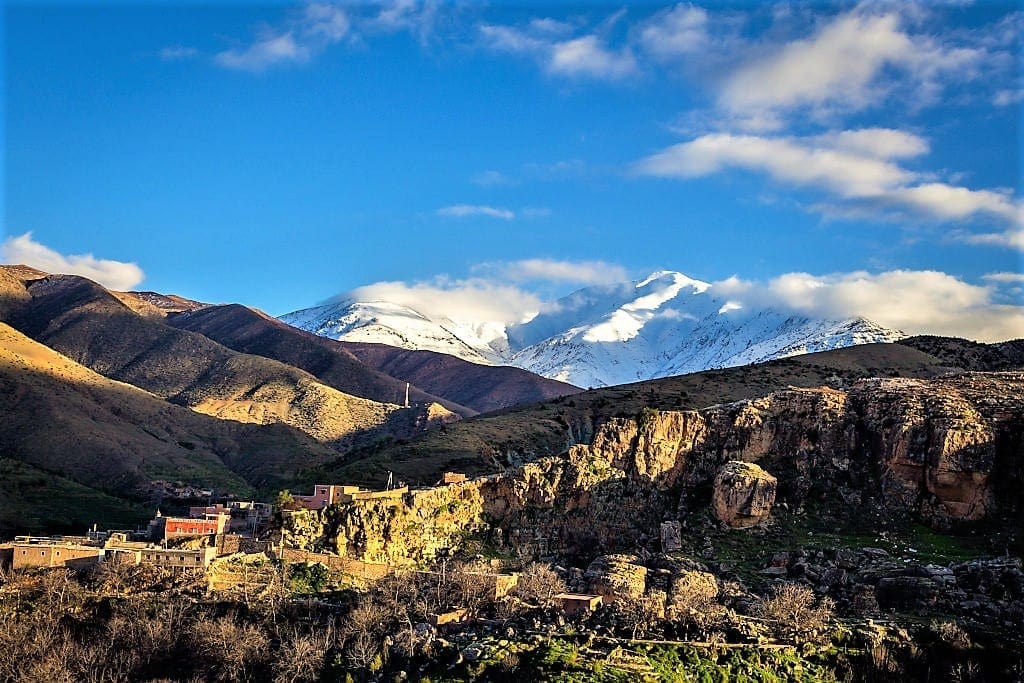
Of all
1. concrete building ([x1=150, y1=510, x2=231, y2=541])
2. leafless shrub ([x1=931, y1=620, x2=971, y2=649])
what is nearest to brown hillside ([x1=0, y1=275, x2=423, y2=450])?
concrete building ([x1=150, y1=510, x2=231, y2=541])

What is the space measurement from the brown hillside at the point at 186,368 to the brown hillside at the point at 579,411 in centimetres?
3172

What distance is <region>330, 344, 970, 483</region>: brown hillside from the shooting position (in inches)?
2795

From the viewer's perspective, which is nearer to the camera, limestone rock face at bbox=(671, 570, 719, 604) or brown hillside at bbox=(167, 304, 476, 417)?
limestone rock face at bbox=(671, 570, 719, 604)

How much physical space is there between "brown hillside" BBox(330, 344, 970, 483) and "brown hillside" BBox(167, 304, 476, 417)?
5903 centimetres

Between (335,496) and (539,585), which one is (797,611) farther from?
(335,496)

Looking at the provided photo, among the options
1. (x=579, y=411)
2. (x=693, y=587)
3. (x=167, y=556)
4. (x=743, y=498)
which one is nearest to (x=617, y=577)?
(x=693, y=587)

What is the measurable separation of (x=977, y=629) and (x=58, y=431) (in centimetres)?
6477

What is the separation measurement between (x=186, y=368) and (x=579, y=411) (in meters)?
68.2

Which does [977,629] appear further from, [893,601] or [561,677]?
[561,677]

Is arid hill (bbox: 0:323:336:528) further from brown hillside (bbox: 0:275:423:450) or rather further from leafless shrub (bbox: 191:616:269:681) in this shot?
leafless shrub (bbox: 191:616:269:681)

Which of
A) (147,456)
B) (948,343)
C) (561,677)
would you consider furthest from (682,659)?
(948,343)

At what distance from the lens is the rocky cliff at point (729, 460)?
54156 millimetres

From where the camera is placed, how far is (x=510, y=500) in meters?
57.3

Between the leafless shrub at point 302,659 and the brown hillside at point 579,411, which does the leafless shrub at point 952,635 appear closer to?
the leafless shrub at point 302,659
